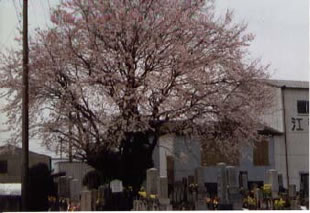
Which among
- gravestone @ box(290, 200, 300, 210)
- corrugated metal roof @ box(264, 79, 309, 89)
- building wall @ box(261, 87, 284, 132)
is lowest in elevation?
gravestone @ box(290, 200, 300, 210)

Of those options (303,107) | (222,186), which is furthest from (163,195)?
(303,107)

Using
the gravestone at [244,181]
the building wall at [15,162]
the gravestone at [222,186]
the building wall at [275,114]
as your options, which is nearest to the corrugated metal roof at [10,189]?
the building wall at [15,162]

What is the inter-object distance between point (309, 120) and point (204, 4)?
3.59 ft

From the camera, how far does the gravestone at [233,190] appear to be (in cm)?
372

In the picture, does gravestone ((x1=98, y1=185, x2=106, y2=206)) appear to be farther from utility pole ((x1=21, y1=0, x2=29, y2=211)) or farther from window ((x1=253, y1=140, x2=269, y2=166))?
window ((x1=253, y1=140, x2=269, y2=166))

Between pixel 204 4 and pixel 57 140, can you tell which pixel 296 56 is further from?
pixel 57 140

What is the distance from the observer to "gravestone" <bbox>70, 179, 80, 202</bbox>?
3.63m

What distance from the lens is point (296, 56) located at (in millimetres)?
3852

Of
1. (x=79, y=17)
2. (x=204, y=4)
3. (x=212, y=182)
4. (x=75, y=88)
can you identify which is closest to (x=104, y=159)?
(x=75, y=88)

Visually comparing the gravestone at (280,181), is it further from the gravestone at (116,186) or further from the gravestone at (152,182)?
the gravestone at (116,186)

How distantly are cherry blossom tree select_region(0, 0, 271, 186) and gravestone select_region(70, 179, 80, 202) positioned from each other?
18 centimetres

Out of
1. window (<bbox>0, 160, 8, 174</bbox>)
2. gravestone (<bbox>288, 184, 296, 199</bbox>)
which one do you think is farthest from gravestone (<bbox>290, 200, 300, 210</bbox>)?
window (<bbox>0, 160, 8, 174</bbox>)

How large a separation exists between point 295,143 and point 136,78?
1189mm

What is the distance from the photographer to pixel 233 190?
374cm
